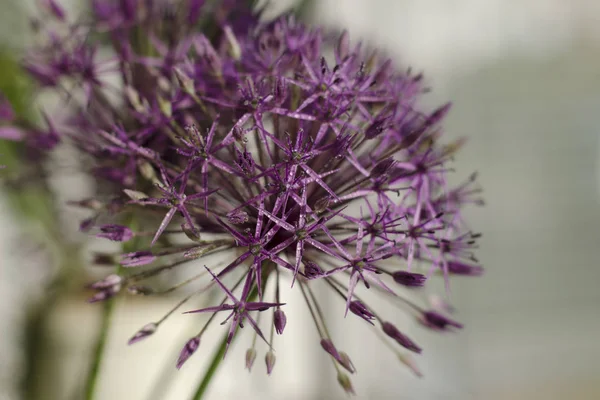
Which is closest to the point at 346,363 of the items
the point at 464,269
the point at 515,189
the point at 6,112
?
the point at 464,269

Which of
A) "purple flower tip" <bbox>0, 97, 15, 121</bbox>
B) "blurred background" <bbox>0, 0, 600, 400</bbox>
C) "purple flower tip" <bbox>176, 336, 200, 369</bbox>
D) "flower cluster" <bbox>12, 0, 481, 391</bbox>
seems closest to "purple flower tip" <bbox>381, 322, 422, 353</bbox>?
"flower cluster" <bbox>12, 0, 481, 391</bbox>

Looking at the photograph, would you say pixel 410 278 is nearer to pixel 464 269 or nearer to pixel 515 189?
pixel 464 269

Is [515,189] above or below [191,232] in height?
above

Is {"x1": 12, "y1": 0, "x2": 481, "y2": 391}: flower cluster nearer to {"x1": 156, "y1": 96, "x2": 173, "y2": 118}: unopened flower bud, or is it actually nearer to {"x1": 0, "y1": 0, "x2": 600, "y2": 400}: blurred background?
{"x1": 156, "y1": 96, "x2": 173, "y2": 118}: unopened flower bud

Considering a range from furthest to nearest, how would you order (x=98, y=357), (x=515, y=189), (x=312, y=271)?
(x=515, y=189), (x=98, y=357), (x=312, y=271)

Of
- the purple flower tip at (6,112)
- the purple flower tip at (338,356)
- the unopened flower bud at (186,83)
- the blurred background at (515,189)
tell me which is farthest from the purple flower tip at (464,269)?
the blurred background at (515,189)

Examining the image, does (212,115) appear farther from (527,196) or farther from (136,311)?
(527,196)

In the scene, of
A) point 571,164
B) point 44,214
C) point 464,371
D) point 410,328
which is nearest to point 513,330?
point 464,371
